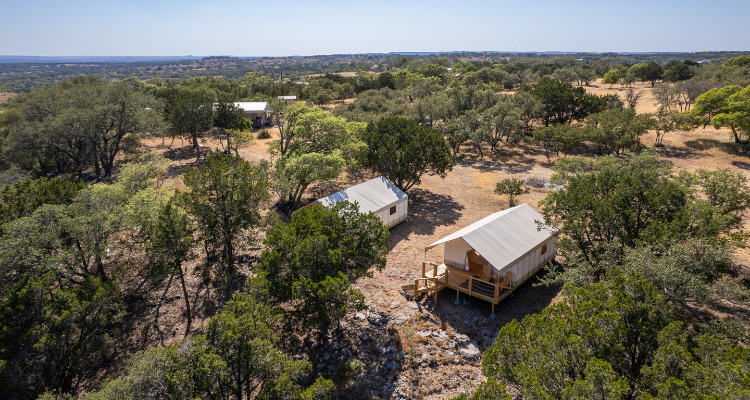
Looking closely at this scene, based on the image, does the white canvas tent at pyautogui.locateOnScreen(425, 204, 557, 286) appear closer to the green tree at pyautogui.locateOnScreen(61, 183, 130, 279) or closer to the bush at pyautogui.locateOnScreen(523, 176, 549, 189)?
the bush at pyautogui.locateOnScreen(523, 176, 549, 189)

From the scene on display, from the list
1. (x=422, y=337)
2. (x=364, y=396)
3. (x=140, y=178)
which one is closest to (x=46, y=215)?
(x=140, y=178)

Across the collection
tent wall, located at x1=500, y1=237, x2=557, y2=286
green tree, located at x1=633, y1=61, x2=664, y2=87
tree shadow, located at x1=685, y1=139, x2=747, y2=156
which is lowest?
tent wall, located at x1=500, y1=237, x2=557, y2=286

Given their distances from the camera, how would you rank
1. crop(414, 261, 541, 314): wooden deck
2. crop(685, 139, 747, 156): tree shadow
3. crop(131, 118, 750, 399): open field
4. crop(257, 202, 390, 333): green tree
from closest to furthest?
crop(257, 202, 390, 333): green tree < crop(131, 118, 750, 399): open field < crop(414, 261, 541, 314): wooden deck < crop(685, 139, 747, 156): tree shadow

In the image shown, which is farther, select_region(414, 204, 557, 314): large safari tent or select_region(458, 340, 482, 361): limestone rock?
select_region(414, 204, 557, 314): large safari tent

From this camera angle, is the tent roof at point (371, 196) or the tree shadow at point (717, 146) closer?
the tent roof at point (371, 196)

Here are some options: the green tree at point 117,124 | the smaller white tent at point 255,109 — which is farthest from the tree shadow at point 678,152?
the green tree at point 117,124

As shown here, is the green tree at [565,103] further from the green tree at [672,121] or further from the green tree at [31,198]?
the green tree at [31,198]

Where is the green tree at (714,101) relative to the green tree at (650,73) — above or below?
below

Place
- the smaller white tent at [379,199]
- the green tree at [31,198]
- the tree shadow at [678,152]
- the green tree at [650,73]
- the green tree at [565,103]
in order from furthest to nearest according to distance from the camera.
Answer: the green tree at [650,73] → the green tree at [565,103] → the tree shadow at [678,152] → the smaller white tent at [379,199] → the green tree at [31,198]

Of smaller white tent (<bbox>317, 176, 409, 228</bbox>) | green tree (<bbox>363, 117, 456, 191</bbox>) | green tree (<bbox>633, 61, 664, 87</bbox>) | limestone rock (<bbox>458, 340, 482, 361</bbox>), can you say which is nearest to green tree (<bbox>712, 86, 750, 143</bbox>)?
green tree (<bbox>363, 117, 456, 191</bbox>)
